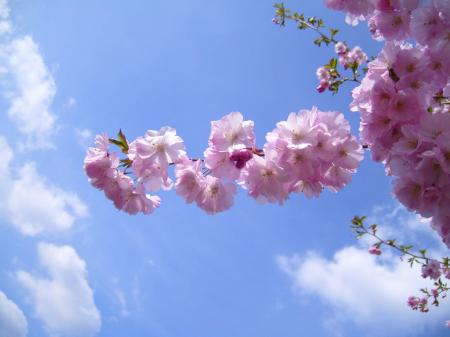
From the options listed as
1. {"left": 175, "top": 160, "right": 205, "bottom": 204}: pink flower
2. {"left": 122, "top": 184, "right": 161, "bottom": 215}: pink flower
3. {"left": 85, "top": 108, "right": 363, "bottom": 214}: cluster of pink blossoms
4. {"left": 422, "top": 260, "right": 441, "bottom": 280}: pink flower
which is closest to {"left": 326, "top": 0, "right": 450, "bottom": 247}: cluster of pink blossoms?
{"left": 85, "top": 108, "right": 363, "bottom": 214}: cluster of pink blossoms

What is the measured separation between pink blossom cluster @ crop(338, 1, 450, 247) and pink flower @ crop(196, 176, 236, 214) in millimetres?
847

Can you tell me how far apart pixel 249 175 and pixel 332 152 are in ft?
1.48

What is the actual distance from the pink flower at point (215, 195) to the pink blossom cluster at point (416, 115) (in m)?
0.85

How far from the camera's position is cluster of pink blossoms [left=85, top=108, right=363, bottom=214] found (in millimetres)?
1688

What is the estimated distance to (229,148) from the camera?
1.76 m

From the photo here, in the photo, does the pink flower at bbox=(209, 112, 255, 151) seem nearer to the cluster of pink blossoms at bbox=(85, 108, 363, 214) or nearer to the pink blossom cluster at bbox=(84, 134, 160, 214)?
the cluster of pink blossoms at bbox=(85, 108, 363, 214)

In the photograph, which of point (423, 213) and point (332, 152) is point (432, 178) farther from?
point (332, 152)

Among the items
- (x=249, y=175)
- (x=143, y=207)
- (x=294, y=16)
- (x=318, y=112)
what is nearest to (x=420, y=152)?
(x=318, y=112)

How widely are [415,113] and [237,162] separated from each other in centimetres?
88

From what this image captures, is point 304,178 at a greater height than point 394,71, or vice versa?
point 394,71

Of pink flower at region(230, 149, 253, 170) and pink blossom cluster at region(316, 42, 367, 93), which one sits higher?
pink blossom cluster at region(316, 42, 367, 93)

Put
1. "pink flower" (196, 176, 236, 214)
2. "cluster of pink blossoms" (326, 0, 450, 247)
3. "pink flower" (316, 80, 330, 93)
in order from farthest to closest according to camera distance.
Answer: "pink flower" (316, 80, 330, 93), "pink flower" (196, 176, 236, 214), "cluster of pink blossoms" (326, 0, 450, 247)

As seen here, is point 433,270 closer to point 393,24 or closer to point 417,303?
point 417,303

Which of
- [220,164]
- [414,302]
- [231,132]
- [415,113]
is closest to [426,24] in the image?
[415,113]
